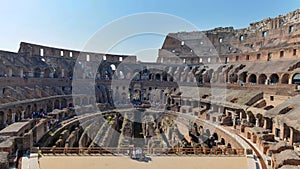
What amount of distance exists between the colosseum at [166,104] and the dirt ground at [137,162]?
0.18 ft

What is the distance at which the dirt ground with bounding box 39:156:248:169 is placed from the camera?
1102 cm

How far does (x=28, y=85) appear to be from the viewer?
28188mm

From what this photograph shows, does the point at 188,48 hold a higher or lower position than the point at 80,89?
higher

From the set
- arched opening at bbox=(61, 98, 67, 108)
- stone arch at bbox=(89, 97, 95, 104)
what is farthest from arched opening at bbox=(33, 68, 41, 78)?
stone arch at bbox=(89, 97, 95, 104)

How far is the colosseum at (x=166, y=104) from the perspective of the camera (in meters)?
12.6

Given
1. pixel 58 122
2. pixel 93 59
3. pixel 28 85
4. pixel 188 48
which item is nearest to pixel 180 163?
pixel 58 122

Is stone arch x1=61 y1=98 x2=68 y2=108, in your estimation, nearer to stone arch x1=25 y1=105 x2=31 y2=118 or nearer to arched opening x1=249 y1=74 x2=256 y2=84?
stone arch x1=25 y1=105 x2=31 y2=118

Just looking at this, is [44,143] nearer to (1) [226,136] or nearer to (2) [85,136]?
(2) [85,136]

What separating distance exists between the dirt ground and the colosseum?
0.06m

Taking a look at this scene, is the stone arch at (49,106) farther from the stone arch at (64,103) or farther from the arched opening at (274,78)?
the arched opening at (274,78)

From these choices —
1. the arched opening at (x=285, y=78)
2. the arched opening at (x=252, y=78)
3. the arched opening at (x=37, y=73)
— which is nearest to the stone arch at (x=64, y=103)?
the arched opening at (x=37, y=73)

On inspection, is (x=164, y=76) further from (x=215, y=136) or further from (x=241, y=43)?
(x=215, y=136)

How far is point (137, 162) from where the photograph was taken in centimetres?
1168

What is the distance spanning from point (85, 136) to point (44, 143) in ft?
12.5
